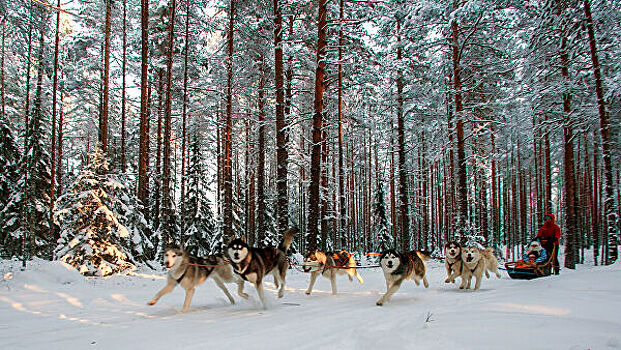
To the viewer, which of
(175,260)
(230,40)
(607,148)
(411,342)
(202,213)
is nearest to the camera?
(411,342)

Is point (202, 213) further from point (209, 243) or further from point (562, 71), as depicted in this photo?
point (562, 71)

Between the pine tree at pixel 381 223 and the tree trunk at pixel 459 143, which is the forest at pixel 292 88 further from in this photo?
the pine tree at pixel 381 223

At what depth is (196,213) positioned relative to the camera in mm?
22438

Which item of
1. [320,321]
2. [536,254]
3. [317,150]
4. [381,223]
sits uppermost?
[317,150]

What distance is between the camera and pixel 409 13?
13898 millimetres

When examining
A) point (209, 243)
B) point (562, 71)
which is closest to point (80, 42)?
point (209, 243)

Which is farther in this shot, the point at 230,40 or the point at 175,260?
the point at 230,40

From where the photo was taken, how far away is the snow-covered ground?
334 centimetres

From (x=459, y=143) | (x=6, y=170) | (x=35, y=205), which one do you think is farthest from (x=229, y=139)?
(x=6, y=170)

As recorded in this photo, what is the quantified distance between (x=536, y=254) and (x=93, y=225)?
41.7ft

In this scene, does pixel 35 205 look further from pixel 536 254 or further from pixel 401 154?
pixel 536 254

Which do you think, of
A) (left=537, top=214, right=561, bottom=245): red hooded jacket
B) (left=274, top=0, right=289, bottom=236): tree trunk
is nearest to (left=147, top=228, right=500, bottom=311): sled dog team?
(left=537, top=214, right=561, bottom=245): red hooded jacket

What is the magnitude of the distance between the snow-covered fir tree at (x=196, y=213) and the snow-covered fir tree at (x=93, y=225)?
11.0 m

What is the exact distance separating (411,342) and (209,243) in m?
21.5
